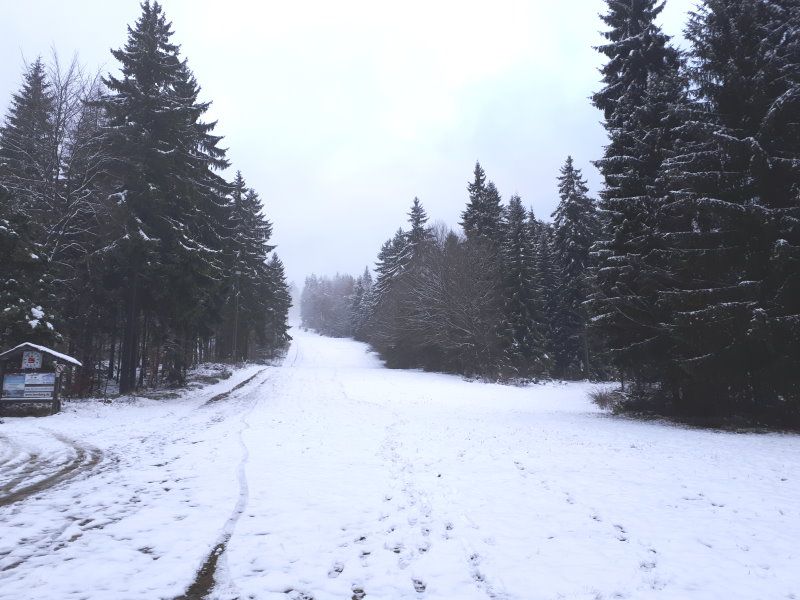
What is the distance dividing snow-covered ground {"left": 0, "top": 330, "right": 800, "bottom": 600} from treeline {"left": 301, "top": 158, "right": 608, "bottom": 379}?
22.8m

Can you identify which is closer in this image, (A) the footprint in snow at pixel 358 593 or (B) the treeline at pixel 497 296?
(A) the footprint in snow at pixel 358 593

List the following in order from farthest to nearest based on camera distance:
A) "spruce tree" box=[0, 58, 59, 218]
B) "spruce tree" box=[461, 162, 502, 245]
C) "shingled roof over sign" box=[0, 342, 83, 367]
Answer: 1. "spruce tree" box=[461, 162, 502, 245]
2. "spruce tree" box=[0, 58, 59, 218]
3. "shingled roof over sign" box=[0, 342, 83, 367]

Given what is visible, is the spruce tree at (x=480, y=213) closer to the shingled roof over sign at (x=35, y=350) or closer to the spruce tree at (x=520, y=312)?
the spruce tree at (x=520, y=312)

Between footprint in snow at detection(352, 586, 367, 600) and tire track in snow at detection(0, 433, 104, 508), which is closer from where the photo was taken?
footprint in snow at detection(352, 586, 367, 600)

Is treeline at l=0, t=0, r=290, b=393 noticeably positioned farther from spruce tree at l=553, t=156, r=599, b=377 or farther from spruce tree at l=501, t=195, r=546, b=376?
spruce tree at l=553, t=156, r=599, b=377

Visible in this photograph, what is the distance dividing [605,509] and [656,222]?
12.6m

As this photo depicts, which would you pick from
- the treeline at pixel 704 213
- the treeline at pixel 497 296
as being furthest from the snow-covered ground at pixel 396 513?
the treeline at pixel 497 296

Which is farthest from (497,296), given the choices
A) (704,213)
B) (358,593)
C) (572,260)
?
(358,593)

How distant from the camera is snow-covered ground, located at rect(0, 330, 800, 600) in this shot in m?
4.44

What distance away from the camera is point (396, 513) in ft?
21.1

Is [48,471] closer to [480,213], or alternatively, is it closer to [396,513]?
[396,513]

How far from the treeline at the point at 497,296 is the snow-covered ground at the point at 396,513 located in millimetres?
22809

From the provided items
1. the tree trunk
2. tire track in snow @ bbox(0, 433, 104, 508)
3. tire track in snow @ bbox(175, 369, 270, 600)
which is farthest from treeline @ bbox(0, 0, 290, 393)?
tire track in snow @ bbox(175, 369, 270, 600)

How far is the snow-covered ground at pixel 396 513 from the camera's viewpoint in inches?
175
